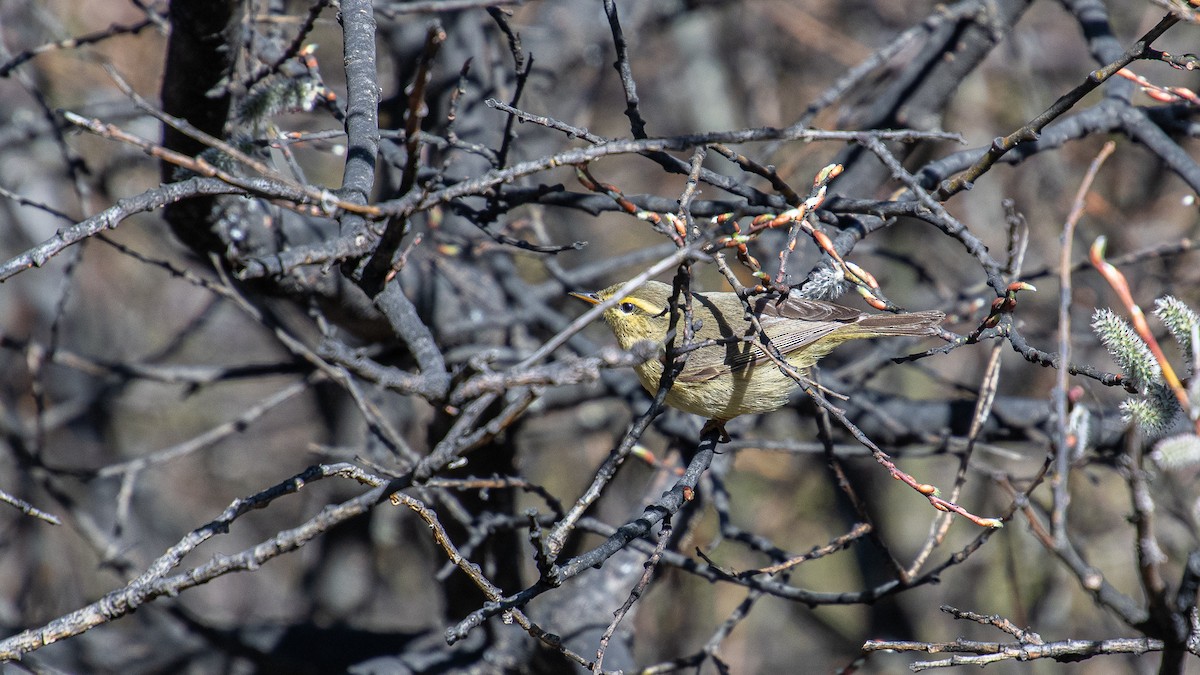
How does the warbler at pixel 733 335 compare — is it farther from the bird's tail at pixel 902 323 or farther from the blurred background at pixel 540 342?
the blurred background at pixel 540 342

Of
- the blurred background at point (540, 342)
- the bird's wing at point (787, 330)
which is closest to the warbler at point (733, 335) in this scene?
the bird's wing at point (787, 330)

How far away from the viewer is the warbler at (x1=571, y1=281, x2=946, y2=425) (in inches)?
137

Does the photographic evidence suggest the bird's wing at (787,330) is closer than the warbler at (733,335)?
No

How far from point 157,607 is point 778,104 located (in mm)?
7144

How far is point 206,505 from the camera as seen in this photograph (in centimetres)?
800

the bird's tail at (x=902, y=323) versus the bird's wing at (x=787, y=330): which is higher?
the bird's wing at (x=787, y=330)

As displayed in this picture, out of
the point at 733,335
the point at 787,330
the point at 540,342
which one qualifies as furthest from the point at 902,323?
the point at 540,342

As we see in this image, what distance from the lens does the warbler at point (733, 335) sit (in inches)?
137

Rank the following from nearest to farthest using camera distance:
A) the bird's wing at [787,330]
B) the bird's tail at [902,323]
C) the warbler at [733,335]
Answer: the bird's tail at [902,323] → the warbler at [733,335] → the bird's wing at [787,330]

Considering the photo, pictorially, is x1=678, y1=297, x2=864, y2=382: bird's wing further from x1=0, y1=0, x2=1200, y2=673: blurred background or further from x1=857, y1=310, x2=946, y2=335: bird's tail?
x1=0, y1=0, x2=1200, y2=673: blurred background

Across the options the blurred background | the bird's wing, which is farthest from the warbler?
the blurred background

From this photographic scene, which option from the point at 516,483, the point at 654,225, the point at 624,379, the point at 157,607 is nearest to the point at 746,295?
the point at 654,225

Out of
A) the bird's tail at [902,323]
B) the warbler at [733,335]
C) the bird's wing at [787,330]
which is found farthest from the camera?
the bird's wing at [787,330]

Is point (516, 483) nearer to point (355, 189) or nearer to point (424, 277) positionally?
point (355, 189)
